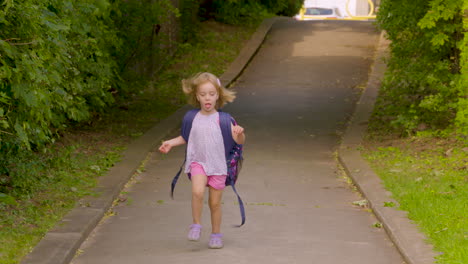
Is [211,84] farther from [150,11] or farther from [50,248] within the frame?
[150,11]

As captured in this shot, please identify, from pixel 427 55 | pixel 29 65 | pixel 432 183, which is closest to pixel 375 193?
pixel 432 183

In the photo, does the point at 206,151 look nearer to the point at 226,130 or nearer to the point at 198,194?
the point at 226,130

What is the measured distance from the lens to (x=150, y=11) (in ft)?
55.1

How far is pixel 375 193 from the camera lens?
9883mm

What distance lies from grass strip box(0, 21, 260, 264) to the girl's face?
190cm

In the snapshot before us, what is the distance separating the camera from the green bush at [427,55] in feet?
41.2

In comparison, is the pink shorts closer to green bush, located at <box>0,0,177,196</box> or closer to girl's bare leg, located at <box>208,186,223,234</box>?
girl's bare leg, located at <box>208,186,223,234</box>

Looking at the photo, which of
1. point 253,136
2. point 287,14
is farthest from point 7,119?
point 287,14

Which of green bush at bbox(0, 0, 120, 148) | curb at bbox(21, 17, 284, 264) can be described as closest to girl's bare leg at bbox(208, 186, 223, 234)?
curb at bbox(21, 17, 284, 264)

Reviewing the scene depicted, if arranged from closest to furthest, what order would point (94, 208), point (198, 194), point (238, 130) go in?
point (238, 130), point (198, 194), point (94, 208)

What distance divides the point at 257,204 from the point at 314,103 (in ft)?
27.8

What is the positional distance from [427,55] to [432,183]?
13.1 feet

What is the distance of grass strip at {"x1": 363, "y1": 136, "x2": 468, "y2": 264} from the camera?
7.63m

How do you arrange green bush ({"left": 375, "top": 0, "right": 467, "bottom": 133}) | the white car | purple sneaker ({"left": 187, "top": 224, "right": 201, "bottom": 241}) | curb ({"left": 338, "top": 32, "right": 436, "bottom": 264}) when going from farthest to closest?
the white car, green bush ({"left": 375, "top": 0, "right": 467, "bottom": 133}), purple sneaker ({"left": 187, "top": 224, "right": 201, "bottom": 241}), curb ({"left": 338, "top": 32, "right": 436, "bottom": 264})
